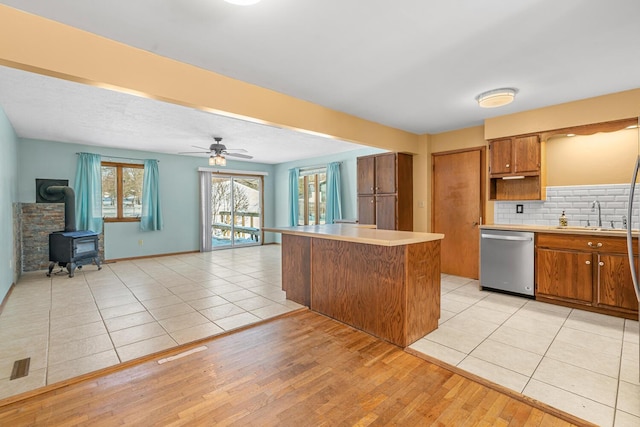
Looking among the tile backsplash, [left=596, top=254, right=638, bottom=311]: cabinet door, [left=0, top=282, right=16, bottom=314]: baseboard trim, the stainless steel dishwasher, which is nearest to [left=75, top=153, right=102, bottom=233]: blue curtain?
[left=0, top=282, right=16, bottom=314]: baseboard trim

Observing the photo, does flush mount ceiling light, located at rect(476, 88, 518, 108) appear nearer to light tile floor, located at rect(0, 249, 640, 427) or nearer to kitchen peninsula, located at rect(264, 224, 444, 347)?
kitchen peninsula, located at rect(264, 224, 444, 347)

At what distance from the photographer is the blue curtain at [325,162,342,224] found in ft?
22.7

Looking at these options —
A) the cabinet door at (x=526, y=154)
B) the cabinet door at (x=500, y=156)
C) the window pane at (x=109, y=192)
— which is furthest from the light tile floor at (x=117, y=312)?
the cabinet door at (x=526, y=154)

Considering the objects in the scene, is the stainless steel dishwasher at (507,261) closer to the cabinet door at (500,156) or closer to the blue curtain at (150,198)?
the cabinet door at (500,156)

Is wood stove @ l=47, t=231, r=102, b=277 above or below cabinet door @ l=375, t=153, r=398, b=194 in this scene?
below

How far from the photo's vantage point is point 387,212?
5.08m

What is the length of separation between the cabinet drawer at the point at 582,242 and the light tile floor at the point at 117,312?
121 inches

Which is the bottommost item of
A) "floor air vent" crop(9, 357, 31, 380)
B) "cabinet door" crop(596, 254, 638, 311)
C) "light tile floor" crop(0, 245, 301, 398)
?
"floor air vent" crop(9, 357, 31, 380)

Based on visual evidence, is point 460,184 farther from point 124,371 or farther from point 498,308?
point 124,371

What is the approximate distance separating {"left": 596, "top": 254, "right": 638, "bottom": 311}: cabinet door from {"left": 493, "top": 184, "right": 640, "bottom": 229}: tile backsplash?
556 millimetres

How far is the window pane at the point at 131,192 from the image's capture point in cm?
672

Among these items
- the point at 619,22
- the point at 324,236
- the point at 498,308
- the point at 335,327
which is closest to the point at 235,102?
the point at 324,236

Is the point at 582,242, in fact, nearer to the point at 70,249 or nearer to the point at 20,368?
the point at 20,368

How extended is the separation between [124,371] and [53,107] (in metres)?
3.56
